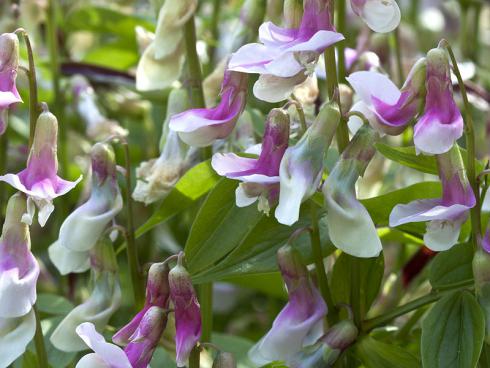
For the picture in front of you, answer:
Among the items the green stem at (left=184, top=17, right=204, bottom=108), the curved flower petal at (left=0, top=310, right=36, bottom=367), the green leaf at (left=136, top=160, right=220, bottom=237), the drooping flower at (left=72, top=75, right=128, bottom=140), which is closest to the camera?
the curved flower petal at (left=0, top=310, right=36, bottom=367)

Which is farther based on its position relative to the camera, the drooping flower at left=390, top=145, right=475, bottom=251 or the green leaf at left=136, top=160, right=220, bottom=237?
the green leaf at left=136, top=160, right=220, bottom=237

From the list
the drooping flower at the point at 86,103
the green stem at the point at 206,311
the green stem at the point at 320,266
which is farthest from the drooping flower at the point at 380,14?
the drooping flower at the point at 86,103

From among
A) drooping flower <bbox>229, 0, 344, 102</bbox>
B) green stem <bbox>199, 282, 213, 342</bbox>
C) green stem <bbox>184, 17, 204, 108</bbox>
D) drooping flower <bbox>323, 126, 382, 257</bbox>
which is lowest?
green stem <bbox>199, 282, 213, 342</bbox>

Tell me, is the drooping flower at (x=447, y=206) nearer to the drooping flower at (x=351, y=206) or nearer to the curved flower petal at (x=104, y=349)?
the drooping flower at (x=351, y=206)

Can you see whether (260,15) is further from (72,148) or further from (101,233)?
(72,148)

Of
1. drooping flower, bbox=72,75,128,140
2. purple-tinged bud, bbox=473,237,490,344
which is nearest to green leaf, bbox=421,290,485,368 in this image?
purple-tinged bud, bbox=473,237,490,344

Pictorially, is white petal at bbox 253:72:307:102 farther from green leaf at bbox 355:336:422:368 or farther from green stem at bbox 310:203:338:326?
green leaf at bbox 355:336:422:368

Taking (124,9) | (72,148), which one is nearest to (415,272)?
(72,148)

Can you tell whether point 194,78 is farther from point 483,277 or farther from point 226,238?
point 483,277
